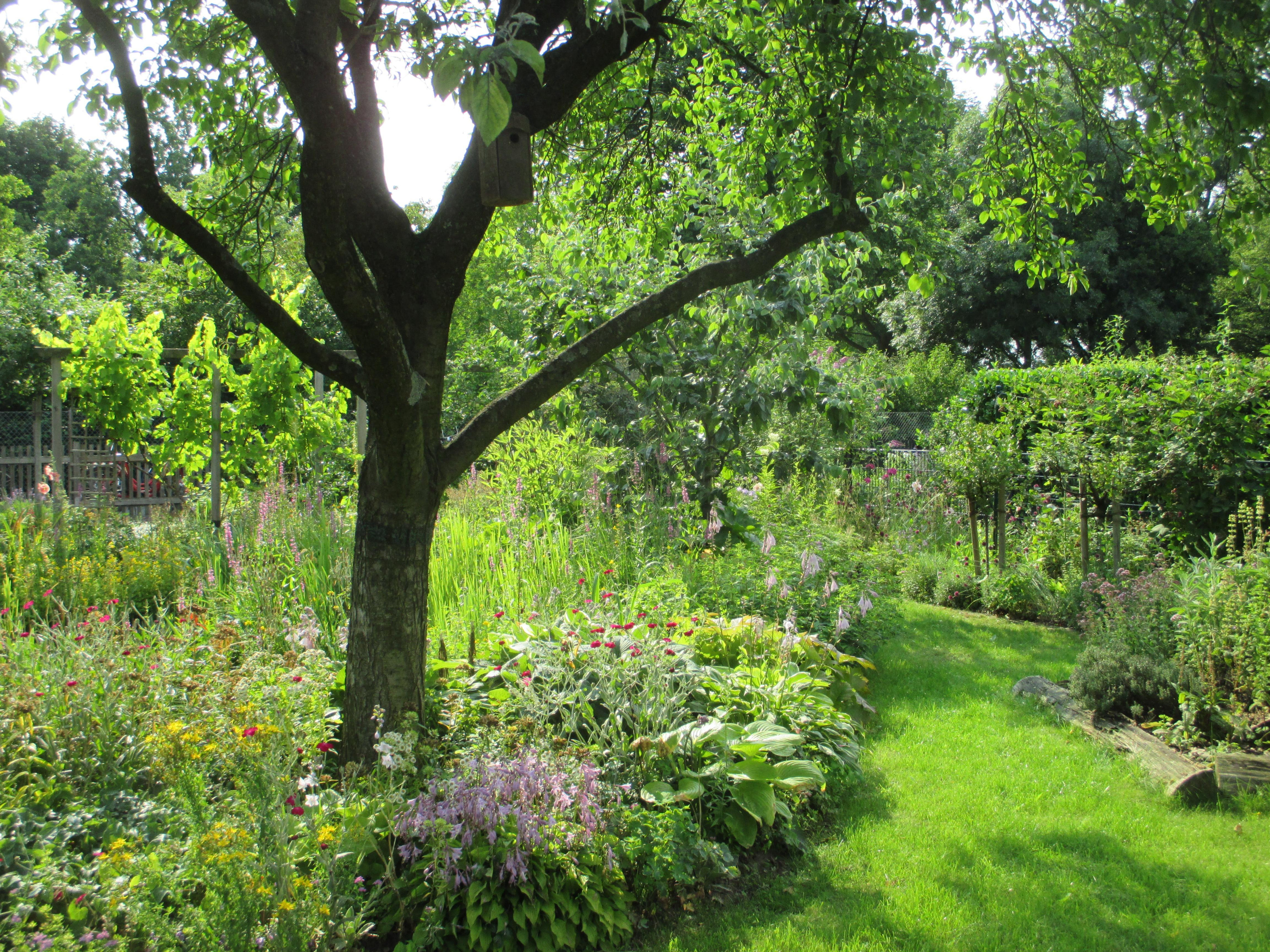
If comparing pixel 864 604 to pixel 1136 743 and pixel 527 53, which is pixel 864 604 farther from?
pixel 527 53

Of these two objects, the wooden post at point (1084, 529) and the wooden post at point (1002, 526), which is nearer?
the wooden post at point (1084, 529)

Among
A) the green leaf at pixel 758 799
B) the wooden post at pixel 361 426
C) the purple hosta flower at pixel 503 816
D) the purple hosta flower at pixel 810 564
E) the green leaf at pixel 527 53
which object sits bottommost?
the green leaf at pixel 758 799

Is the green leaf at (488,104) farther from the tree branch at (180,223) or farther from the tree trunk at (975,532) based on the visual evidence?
the tree trunk at (975,532)

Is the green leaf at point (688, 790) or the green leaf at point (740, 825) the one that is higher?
the green leaf at point (688, 790)

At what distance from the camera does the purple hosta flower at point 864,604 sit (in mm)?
4977

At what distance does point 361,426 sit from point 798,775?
5816 mm

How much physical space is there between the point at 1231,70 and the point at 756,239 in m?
3.73

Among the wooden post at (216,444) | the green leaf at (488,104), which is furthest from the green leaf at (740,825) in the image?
the wooden post at (216,444)

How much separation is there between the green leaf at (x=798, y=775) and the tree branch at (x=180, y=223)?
2084 millimetres

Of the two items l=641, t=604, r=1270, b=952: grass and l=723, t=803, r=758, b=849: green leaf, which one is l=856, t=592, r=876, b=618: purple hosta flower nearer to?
l=641, t=604, r=1270, b=952: grass

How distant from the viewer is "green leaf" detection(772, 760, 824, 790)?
3008 mm

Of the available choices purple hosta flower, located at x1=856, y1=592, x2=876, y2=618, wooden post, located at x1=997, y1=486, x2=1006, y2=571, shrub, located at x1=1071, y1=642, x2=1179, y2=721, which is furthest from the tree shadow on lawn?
wooden post, located at x1=997, y1=486, x2=1006, y2=571

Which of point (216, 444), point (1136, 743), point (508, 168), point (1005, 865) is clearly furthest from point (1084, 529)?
point (216, 444)

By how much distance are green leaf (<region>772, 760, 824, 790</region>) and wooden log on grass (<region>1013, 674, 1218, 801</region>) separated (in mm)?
1817
